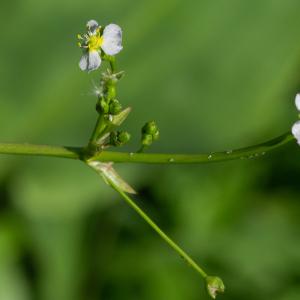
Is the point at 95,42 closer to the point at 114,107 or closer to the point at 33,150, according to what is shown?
the point at 114,107

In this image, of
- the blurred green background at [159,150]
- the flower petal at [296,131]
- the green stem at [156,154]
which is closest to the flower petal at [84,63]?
the green stem at [156,154]

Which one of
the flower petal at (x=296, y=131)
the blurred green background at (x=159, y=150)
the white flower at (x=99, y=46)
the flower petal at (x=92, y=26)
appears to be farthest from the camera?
the blurred green background at (x=159, y=150)

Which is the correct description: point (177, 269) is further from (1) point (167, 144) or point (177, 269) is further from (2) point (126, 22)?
(2) point (126, 22)

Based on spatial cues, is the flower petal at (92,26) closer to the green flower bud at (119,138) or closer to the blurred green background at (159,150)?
the green flower bud at (119,138)

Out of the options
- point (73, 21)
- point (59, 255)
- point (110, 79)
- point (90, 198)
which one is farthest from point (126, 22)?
point (110, 79)

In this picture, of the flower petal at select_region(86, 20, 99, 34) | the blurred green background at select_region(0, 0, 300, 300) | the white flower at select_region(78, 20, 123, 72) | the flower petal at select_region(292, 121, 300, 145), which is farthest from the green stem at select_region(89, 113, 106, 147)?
the blurred green background at select_region(0, 0, 300, 300)

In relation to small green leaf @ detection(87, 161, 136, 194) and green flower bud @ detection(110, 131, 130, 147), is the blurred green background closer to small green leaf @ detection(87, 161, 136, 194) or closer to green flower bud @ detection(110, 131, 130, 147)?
small green leaf @ detection(87, 161, 136, 194)
